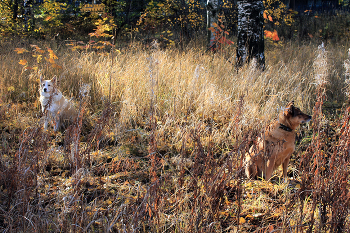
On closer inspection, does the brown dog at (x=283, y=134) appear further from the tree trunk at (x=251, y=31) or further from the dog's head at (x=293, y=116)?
the tree trunk at (x=251, y=31)

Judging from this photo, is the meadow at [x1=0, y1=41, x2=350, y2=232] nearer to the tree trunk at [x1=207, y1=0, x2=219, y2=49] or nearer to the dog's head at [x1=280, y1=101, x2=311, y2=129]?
the dog's head at [x1=280, y1=101, x2=311, y2=129]

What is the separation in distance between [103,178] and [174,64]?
10.8 feet

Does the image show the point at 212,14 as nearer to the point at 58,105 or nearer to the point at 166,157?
the point at 58,105

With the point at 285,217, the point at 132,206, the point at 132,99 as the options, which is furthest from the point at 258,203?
the point at 132,99

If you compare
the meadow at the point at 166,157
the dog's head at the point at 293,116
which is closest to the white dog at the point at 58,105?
the meadow at the point at 166,157

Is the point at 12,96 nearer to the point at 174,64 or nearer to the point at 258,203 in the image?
the point at 174,64

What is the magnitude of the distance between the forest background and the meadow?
0.02m

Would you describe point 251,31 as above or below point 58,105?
above

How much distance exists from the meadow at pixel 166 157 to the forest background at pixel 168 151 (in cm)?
2

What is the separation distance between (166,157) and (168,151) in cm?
13

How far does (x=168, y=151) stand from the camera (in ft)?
10.2

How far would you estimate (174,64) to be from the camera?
527cm

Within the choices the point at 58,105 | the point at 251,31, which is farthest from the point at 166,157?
the point at 251,31

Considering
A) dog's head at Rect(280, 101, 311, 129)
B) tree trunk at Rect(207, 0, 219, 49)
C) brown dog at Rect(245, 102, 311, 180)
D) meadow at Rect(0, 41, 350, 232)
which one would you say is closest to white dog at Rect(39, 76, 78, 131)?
meadow at Rect(0, 41, 350, 232)
